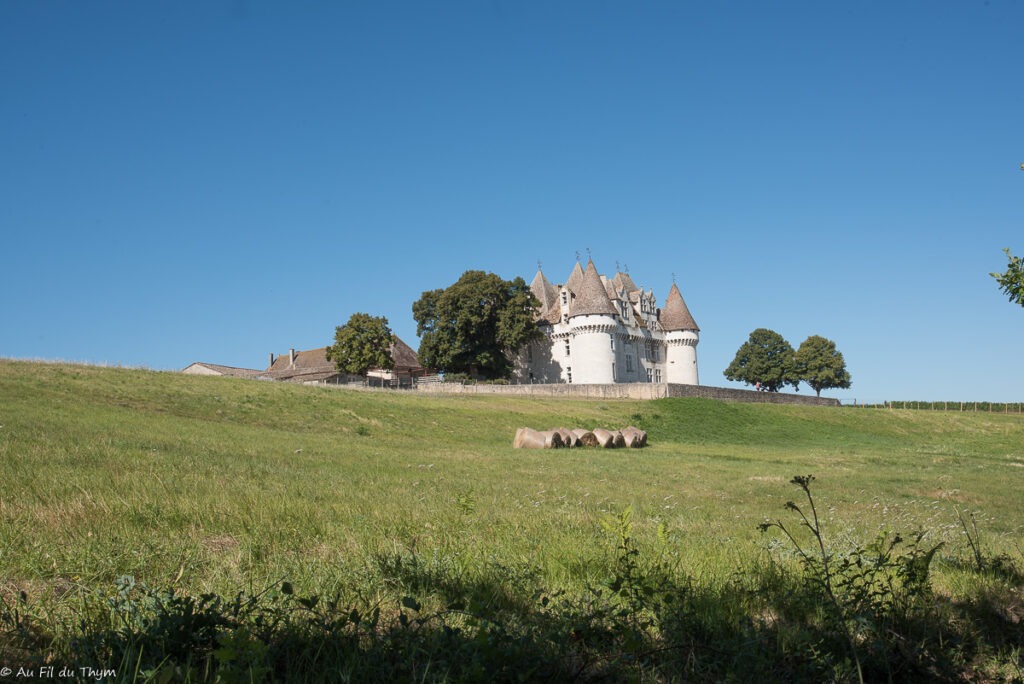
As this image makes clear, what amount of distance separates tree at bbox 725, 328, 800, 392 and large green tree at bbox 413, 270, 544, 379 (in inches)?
1738

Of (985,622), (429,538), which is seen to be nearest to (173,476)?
(429,538)

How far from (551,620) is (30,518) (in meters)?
4.34

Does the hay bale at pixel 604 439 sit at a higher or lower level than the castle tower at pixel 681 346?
lower

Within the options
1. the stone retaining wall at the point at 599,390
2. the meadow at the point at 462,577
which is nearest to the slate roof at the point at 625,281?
the stone retaining wall at the point at 599,390

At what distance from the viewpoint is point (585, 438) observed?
28656mm

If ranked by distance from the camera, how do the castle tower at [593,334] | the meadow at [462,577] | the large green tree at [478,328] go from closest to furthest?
the meadow at [462,577]
the large green tree at [478,328]
the castle tower at [593,334]

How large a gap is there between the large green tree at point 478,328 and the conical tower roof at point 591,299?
5.49m

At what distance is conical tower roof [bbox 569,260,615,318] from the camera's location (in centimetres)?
7894

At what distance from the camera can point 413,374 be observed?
3410 inches

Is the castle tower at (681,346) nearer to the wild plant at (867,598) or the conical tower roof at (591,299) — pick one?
the conical tower roof at (591,299)

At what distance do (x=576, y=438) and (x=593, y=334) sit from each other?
2017 inches

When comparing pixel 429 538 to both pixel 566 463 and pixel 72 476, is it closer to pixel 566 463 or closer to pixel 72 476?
pixel 72 476

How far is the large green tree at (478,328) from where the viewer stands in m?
75.8

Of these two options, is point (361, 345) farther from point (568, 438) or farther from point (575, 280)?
point (568, 438)
